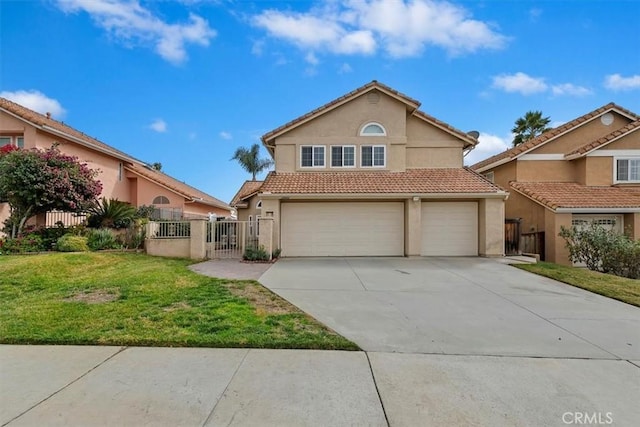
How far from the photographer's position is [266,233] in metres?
13.7

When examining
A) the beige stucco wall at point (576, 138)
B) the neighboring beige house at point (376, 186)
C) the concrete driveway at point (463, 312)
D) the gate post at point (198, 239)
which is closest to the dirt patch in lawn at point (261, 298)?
the concrete driveway at point (463, 312)

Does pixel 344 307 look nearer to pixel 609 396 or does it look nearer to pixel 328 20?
pixel 609 396

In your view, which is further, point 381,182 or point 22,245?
point 381,182

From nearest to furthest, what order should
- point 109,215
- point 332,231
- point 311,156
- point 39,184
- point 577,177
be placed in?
point 39,184 < point 109,215 < point 332,231 < point 311,156 < point 577,177

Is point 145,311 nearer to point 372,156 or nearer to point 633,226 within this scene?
point 372,156

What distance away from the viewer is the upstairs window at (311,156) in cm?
1619

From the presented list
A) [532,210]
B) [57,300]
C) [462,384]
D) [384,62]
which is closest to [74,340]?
[57,300]

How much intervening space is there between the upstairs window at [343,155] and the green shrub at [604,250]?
9.62m

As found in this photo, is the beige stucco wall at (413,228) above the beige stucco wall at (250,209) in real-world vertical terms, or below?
below

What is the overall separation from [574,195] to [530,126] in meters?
15.5

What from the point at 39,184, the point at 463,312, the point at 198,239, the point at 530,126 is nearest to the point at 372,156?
the point at 198,239

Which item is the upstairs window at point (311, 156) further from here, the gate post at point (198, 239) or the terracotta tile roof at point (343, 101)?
the gate post at point (198, 239)

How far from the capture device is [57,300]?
6.84 metres

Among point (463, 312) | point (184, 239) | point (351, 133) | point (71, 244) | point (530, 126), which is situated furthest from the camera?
point (530, 126)
